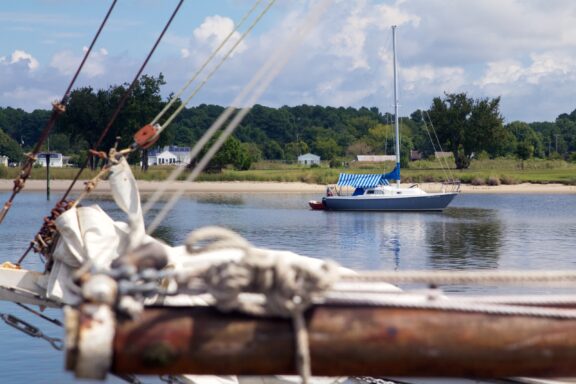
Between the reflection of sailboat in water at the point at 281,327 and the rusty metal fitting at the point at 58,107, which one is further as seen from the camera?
the rusty metal fitting at the point at 58,107

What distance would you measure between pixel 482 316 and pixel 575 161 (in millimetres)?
119589

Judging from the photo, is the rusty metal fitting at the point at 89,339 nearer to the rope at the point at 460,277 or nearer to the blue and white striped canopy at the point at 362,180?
the rope at the point at 460,277

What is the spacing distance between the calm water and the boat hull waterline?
1.83 ft

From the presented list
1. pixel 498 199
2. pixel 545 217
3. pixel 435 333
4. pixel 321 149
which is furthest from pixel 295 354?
pixel 321 149

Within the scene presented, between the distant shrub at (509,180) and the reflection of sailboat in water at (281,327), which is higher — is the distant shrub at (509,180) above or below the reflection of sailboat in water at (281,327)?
below

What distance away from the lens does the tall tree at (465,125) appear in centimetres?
10881

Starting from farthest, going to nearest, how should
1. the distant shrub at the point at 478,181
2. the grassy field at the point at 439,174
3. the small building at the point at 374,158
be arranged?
the small building at the point at 374,158, the grassy field at the point at 439,174, the distant shrub at the point at 478,181

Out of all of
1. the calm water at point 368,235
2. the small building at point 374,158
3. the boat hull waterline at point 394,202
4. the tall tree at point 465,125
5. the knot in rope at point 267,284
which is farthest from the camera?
the small building at point 374,158

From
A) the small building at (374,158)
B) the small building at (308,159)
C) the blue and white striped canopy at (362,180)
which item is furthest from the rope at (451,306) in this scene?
the small building at (308,159)

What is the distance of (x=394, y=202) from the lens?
59969 mm

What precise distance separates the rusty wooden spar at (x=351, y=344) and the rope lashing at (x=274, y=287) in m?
0.05

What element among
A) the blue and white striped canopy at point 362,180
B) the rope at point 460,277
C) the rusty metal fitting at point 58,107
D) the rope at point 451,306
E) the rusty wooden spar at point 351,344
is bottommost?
the blue and white striped canopy at point 362,180

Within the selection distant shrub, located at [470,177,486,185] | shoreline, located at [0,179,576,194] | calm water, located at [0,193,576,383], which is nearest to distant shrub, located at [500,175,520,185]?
shoreline, located at [0,179,576,194]

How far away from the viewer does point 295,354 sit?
3.52 metres
